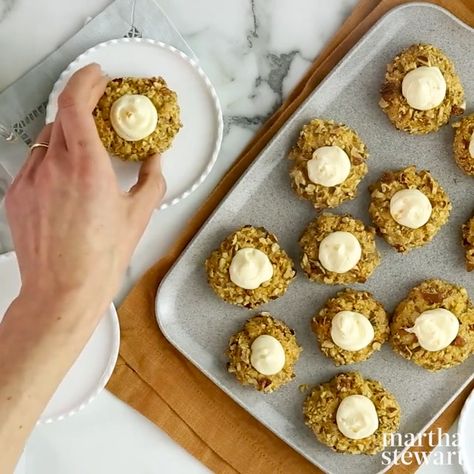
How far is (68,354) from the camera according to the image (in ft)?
3.72

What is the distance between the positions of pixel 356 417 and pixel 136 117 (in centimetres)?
71

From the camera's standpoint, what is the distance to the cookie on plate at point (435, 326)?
1.48 metres

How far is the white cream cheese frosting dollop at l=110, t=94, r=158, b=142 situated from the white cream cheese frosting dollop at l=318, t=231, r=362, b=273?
1.30 feet

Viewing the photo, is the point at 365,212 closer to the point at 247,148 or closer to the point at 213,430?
the point at 247,148

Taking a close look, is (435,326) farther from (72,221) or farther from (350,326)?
(72,221)

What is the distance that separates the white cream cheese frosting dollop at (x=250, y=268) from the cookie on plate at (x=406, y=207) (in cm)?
24

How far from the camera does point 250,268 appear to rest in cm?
145

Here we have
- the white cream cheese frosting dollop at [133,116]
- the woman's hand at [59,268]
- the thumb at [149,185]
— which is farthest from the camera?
the white cream cheese frosting dollop at [133,116]

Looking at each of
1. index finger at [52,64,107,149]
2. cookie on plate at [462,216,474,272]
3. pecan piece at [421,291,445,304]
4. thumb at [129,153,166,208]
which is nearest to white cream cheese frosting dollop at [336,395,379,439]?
pecan piece at [421,291,445,304]

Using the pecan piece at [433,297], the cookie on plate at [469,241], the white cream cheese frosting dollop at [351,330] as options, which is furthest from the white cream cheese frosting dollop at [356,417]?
the cookie on plate at [469,241]

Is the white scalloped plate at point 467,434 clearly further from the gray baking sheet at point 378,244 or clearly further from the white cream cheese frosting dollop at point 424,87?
the white cream cheese frosting dollop at point 424,87

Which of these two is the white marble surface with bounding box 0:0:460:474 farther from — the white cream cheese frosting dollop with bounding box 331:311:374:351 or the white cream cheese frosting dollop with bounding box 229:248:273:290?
the white cream cheese frosting dollop with bounding box 331:311:374:351

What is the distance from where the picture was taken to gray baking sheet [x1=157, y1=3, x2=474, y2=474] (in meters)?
1.49

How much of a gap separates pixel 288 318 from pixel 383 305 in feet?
0.64
